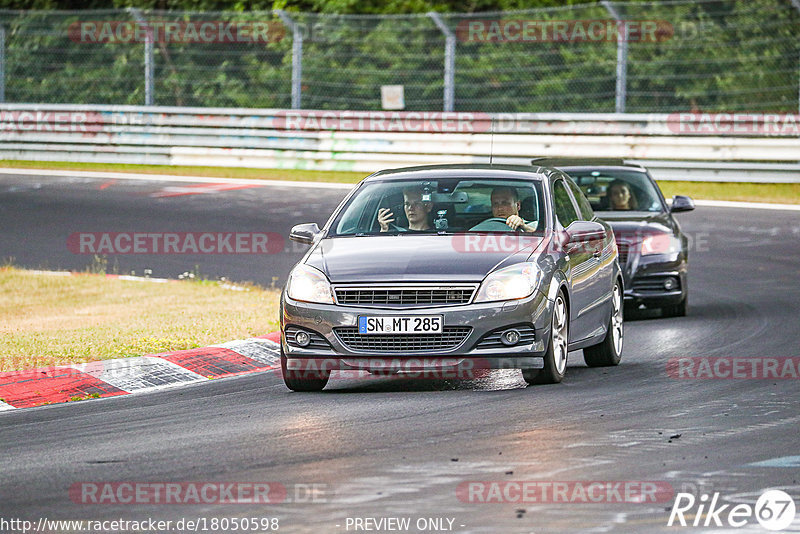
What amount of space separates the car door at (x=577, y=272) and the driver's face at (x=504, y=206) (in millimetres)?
287

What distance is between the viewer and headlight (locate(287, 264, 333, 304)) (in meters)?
9.44

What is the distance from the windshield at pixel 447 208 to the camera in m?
10.3

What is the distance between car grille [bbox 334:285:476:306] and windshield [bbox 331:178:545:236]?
99 centimetres

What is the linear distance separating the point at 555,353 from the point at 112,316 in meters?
5.21

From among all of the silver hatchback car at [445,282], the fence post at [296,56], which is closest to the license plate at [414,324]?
the silver hatchback car at [445,282]

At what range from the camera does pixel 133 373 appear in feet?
34.1

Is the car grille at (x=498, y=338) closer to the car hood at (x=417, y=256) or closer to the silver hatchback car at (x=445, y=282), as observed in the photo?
the silver hatchback car at (x=445, y=282)

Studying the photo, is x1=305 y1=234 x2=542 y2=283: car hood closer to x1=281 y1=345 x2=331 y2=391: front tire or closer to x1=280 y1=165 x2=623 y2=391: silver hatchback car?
x1=280 y1=165 x2=623 y2=391: silver hatchback car

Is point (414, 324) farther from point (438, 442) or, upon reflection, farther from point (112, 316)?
point (112, 316)

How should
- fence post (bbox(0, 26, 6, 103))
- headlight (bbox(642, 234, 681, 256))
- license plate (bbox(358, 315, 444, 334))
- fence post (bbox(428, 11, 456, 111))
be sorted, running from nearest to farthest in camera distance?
license plate (bbox(358, 315, 444, 334)) < headlight (bbox(642, 234, 681, 256)) < fence post (bbox(428, 11, 456, 111)) < fence post (bbox(0, 26, 6, 103))

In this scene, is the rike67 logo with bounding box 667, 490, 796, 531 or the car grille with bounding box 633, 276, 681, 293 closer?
the rike67 logo with bounding box 667, 490, 796, 531

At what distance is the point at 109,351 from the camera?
436 inches

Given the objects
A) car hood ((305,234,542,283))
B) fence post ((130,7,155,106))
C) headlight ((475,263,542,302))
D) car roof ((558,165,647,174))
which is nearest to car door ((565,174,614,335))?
car hood ((305,234,542,283))

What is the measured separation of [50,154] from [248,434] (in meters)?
22.0
